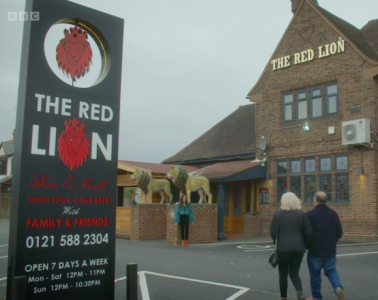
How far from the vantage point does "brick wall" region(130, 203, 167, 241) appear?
1705 cm

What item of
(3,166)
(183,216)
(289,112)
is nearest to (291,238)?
(183,216)

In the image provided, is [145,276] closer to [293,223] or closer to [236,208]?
[293,223]

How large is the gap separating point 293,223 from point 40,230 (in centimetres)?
353

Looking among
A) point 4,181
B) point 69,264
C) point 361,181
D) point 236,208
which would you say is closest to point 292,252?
point 69,264

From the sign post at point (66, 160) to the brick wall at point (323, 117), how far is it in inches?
491

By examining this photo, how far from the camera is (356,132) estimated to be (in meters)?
15.8

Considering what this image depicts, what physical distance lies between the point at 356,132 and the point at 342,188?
2.22 meters

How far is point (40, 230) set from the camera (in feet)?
16.5

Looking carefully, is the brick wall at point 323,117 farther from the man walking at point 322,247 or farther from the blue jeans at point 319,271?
the blue jeans at point 319,271

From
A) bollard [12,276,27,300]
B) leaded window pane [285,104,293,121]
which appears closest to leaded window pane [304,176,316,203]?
leaded window pane [285,104,293,121]

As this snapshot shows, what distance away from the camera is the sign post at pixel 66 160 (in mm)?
4984

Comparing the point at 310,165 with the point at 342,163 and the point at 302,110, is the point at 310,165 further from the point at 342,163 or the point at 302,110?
the point at 302,110

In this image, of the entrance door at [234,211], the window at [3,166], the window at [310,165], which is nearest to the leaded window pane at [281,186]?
the window at [310,165]

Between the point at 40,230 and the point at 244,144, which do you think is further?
the point at 244,144
